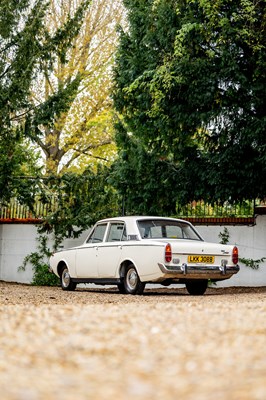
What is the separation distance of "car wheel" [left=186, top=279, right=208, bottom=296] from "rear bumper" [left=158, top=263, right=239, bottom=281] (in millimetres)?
1047

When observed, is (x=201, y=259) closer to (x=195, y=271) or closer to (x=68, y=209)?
(x=195, y=271)

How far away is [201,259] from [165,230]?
1218mm

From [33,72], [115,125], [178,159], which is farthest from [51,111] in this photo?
[178,159]

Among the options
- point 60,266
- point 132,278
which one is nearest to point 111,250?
point 132,278

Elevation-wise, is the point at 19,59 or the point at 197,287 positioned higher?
the point at 19,59

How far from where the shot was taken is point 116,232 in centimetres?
1630

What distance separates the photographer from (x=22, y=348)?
543cm

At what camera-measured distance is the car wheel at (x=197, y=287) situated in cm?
1628

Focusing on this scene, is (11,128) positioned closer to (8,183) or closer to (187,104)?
(8,183)

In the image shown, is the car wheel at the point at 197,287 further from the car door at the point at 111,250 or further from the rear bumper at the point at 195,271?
the car door at the point at 111,250

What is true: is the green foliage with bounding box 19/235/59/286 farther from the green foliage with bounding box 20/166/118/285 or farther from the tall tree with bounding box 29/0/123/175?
the tall tree with bounding box 29/0/123/175

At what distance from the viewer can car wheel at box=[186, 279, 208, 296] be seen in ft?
53.4

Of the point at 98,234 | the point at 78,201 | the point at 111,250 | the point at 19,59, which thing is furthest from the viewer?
the point at 78,201

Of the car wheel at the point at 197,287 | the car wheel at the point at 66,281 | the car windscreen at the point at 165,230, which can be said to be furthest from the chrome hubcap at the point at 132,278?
the car wheel at the point at 66,281
